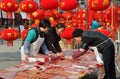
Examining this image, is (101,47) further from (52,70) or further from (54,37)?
(52,70)

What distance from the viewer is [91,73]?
5.57m

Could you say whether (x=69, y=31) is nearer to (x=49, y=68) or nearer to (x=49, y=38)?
(x=49, y=38)

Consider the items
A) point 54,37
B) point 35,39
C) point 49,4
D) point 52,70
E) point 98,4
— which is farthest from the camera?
point 49,4

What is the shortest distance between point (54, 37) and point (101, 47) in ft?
4.55

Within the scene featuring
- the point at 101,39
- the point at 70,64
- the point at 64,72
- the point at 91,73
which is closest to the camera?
the point at 64,72

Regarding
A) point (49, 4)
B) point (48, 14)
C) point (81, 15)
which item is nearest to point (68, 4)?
point (49, 4)

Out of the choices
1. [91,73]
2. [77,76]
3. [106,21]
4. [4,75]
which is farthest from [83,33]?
[106,21]

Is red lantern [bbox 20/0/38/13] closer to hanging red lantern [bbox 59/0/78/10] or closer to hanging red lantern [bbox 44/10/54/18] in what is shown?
hanging red lantern [bbox 59/0/78/10]

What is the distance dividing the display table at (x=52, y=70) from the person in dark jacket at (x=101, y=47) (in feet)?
0.96

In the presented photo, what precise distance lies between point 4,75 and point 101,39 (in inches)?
103

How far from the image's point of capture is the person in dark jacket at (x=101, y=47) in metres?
6.46

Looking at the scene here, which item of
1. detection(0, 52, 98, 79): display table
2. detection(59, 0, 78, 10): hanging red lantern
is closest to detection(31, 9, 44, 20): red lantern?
detection(59, 0, 78, 10): hanging red lantern

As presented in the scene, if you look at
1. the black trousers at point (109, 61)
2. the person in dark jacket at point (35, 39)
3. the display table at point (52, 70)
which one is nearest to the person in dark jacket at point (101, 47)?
the black trousers at point (109, 61)

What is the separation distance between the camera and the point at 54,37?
25.6 ft
